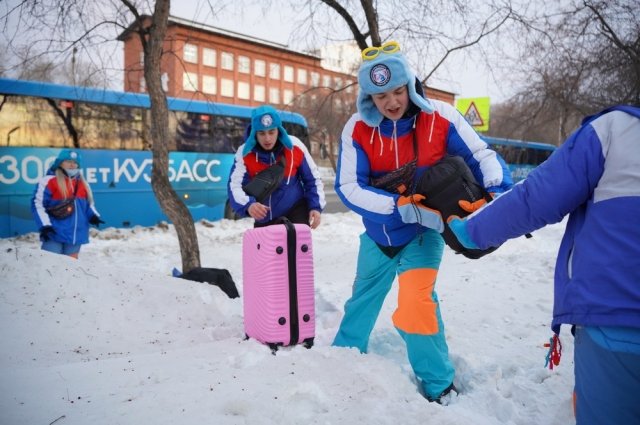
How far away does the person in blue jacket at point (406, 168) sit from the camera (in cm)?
276

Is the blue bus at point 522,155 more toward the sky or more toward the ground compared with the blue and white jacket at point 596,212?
more toward the sky

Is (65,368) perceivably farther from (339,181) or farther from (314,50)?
(314,50)

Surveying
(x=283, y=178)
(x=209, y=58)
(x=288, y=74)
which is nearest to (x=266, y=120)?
(x=283, y=178)

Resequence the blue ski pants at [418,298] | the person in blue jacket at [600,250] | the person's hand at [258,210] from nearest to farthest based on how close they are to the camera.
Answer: the person in blue jacket at [600,250]
the blue ski pants at [418,298]
the person's hand at [258,210]

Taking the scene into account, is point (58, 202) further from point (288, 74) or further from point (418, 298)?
point (288, 74)

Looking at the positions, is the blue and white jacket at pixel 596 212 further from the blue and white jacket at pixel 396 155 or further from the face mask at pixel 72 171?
the face mask at pixel 72 171

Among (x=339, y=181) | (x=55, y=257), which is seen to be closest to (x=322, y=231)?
(x=55, y=257)

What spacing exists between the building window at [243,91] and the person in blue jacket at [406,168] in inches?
1998

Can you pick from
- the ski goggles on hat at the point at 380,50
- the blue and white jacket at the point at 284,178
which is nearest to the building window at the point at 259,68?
the blue and white jacket at the point at 284,178

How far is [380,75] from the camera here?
2756 mm

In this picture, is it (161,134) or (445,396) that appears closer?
(445,396)

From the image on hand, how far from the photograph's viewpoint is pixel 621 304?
55.5 inches

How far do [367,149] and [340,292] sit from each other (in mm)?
2938

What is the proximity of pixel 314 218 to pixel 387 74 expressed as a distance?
191cm
